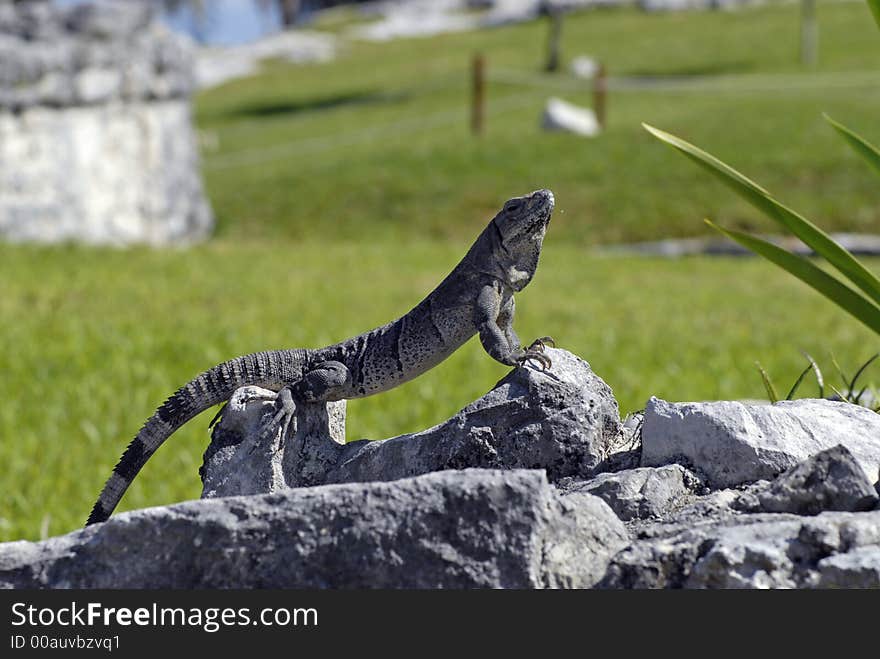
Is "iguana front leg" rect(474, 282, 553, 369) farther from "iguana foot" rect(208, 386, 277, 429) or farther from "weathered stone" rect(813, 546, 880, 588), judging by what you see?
"weathered stone" rect(813, 546, 880, 588)

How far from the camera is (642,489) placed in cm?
260

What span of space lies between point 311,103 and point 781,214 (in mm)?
31711

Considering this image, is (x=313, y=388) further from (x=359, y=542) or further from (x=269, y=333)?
(x=269, y=333)

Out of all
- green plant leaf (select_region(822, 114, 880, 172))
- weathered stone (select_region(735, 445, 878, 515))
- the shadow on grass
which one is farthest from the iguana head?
the shadow on grass

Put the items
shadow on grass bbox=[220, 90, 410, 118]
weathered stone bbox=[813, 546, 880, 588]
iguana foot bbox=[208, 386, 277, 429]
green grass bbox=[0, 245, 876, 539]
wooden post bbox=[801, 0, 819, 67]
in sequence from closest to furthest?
1. weathered stone bbox=[813, 546, 880, 588]
2. iguana foot bbox=[208, 386, 277, 429]
3. green grass bbox=[0, 245, 876, 539]
4. wooden post bbox=[801, 0, 819, 67]
5. shadow on grass bbox=[220, 90, 410, 118]

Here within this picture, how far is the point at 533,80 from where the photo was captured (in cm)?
2809

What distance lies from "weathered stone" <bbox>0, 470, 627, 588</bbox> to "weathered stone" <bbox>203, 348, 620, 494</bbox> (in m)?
0.38

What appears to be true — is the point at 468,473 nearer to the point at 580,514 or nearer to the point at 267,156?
the point at 580,514

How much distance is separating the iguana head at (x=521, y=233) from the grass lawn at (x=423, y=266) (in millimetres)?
2781

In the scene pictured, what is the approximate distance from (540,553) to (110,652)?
33.3 inches

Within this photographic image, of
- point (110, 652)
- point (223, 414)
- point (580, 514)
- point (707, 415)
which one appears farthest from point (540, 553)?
point (223, 414)

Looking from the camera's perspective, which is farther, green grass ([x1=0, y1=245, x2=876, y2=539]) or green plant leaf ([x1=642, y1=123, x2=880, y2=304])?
green grass ([x1=0, y1=245, x2=876, y2=539])

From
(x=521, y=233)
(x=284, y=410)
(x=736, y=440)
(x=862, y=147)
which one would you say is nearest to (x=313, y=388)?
(x=284, y=410)

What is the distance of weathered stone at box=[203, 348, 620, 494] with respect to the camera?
8.92 feet
